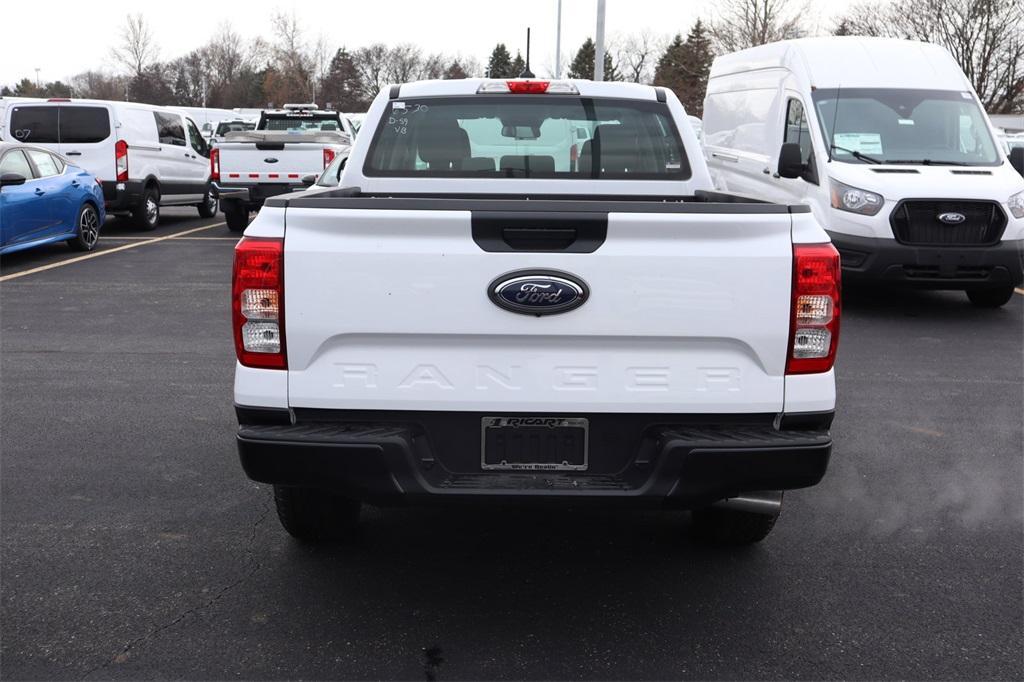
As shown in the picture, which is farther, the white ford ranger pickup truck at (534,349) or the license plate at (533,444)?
the license plate at (533,444)

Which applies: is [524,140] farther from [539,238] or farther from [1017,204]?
[1017,204]

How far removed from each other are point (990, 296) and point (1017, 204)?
108 cm

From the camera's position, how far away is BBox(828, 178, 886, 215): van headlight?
967 centimetres

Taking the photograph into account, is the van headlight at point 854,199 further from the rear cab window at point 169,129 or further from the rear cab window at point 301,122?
the rear cab window at point 169,129

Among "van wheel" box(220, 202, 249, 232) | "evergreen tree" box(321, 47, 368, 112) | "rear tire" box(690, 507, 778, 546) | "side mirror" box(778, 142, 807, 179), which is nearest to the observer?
"rear tire" box(690, 507, 778, 546)

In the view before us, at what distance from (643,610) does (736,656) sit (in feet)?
1.39

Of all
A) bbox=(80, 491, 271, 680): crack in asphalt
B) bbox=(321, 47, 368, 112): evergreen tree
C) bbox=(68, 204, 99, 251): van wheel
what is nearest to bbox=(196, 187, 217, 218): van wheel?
bbox=(68, 204, 99, 251): van wheel

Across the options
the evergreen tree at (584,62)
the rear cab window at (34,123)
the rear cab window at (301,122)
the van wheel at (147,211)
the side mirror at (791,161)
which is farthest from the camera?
the evergreen tree at (584,62)

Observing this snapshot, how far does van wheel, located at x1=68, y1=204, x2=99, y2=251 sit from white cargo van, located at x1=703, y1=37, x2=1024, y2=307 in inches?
336

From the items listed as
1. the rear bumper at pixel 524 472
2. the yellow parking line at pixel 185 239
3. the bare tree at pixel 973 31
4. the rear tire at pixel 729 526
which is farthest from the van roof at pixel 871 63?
the bare tree at pixel 973 31

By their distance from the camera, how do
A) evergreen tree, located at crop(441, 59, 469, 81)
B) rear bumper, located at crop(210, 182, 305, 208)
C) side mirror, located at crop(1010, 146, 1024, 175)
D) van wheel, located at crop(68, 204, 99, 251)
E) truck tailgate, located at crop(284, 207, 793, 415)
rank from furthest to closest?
1. evergreen tree, located at crop(441, 59, 469, 81)
2. rear bumper, located at crop(210, 182, 305, 208)
3. van wheel, located at crop(68, 204, 99, 251)
4. side mirror, located at crop(1010, 146, 1024, 175)
5. truck tailgate, located at crop(284, 207, 793, 415)

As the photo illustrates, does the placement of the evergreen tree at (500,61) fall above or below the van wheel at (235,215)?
above

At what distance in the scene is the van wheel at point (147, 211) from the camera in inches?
674

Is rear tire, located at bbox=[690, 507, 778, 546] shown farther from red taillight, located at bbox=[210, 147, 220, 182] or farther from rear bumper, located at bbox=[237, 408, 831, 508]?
red taillight, located at bbox=[210, 147, 220, 182]
